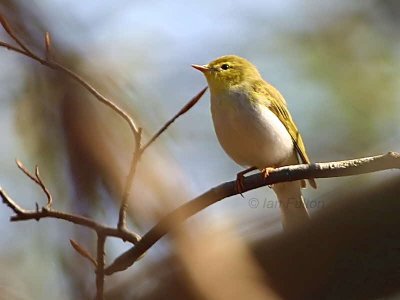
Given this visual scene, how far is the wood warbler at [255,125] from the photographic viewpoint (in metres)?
3.20

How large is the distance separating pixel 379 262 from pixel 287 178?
0.83 meters

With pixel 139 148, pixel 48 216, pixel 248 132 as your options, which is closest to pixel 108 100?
pixel 139 148

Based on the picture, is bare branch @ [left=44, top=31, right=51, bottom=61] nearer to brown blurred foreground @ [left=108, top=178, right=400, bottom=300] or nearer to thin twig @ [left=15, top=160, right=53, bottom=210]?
thin twig @ [left=15, top=160, right=53, bottom=210]

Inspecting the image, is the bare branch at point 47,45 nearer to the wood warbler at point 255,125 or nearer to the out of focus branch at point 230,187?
the out of focus branch at point 230,187

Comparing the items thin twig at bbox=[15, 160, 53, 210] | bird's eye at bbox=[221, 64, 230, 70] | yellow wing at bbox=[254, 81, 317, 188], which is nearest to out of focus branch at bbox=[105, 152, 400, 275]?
thin twig at bbox=[15, 160, 53, 210]

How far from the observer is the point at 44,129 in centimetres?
225

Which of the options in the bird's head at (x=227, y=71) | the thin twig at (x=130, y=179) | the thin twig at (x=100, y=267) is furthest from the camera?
the bird's head at (x=227, y=71)

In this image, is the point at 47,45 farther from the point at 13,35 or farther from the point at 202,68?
the point at 202,68

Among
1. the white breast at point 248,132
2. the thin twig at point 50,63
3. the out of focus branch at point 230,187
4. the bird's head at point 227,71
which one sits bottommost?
the out of focus branch at point 230,187

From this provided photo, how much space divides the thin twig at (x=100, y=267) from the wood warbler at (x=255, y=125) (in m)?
1.36

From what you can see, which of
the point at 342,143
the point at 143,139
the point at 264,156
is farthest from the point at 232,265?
the point at 342,143

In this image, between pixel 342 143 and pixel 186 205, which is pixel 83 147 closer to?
pixel 186 205

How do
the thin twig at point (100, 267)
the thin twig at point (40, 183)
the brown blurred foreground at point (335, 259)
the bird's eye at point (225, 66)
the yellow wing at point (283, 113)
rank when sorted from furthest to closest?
1. the bird's eye at point (225, 66)
2. the yellow wing at point (283, 113)
3. the thin twig at point (40, 183)
4. the thin twig at point (100, 267)
5. the brown blurred foreground at point (335, 259)

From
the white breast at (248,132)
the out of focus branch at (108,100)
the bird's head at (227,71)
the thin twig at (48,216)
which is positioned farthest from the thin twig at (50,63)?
the bird's head at (227,71)
